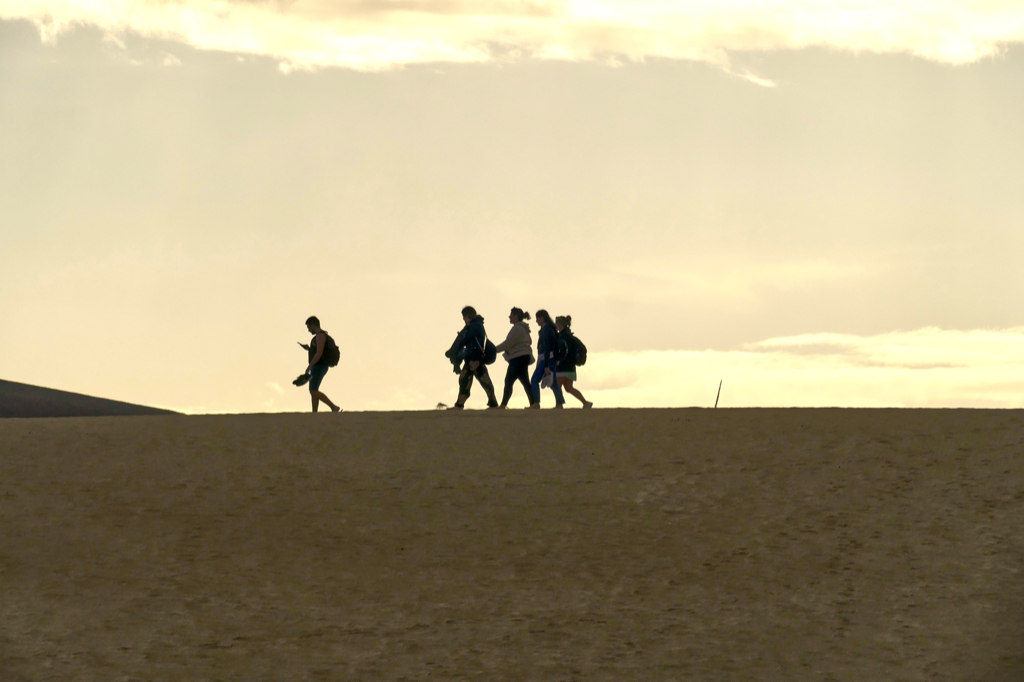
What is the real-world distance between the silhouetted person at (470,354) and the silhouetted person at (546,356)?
0.90 m

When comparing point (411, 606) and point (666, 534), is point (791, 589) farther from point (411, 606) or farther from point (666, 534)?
point (411, 606)

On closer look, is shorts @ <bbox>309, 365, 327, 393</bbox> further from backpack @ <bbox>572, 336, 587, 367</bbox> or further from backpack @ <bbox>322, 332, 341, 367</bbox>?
backpack @ <bbox>572, 336, 587, 367</bbox>

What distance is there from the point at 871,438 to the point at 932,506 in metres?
2.48

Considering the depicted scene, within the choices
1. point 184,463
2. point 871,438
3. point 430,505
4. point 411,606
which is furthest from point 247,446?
point 871,438

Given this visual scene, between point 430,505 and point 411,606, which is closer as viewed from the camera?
point 411,606

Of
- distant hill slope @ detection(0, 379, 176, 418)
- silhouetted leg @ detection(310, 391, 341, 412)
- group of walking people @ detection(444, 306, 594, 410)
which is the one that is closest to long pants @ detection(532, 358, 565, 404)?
group of walking people @ detection(444, 306, 594, 410)

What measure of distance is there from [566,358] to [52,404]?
22.5 m

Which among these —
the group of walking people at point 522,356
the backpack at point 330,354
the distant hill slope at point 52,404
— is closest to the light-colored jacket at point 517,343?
the group of walking people at point 522,356

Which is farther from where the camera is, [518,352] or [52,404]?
[52,404]

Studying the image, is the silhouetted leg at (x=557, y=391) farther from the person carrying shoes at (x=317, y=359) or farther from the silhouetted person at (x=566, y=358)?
the person carrying shoes at (x=317, y=359)

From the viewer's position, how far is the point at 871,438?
45.9 feet

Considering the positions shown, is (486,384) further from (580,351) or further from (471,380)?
(580,351)

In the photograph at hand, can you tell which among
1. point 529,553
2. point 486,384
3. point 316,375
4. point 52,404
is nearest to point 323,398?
point 316,375

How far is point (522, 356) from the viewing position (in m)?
19.8
